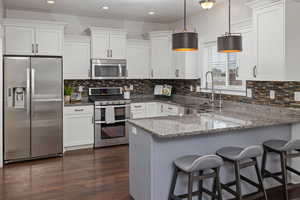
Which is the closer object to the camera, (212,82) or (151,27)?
(212,82)

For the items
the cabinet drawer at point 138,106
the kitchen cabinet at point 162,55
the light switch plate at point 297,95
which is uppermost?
the kitchen cabinet at point 162,55

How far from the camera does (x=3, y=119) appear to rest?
421 centimetres

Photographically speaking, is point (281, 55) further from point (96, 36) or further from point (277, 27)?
point (96, 36)

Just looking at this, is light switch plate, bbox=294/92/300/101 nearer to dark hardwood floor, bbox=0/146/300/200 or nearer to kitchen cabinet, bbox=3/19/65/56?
dark hardwood floor, bbox=0/146/300/200

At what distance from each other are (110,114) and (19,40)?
2.06m

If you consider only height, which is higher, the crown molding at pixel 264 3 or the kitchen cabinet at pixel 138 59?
the crown molding at pixel 264 3

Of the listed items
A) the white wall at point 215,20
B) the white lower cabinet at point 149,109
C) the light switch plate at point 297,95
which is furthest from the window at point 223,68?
the white lower cabinet at point 149,109

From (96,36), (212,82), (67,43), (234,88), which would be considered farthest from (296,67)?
(67,43)

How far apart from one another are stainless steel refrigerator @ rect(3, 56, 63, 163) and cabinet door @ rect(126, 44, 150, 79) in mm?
1604

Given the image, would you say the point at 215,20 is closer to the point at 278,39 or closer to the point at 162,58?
the point at 162,58

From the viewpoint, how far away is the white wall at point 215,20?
4.19 metres

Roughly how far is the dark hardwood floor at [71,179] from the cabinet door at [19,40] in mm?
1855

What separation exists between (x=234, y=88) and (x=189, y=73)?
1060 mm

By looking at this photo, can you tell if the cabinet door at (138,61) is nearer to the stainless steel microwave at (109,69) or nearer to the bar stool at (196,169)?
the stainless steel microwave at (109,69)
